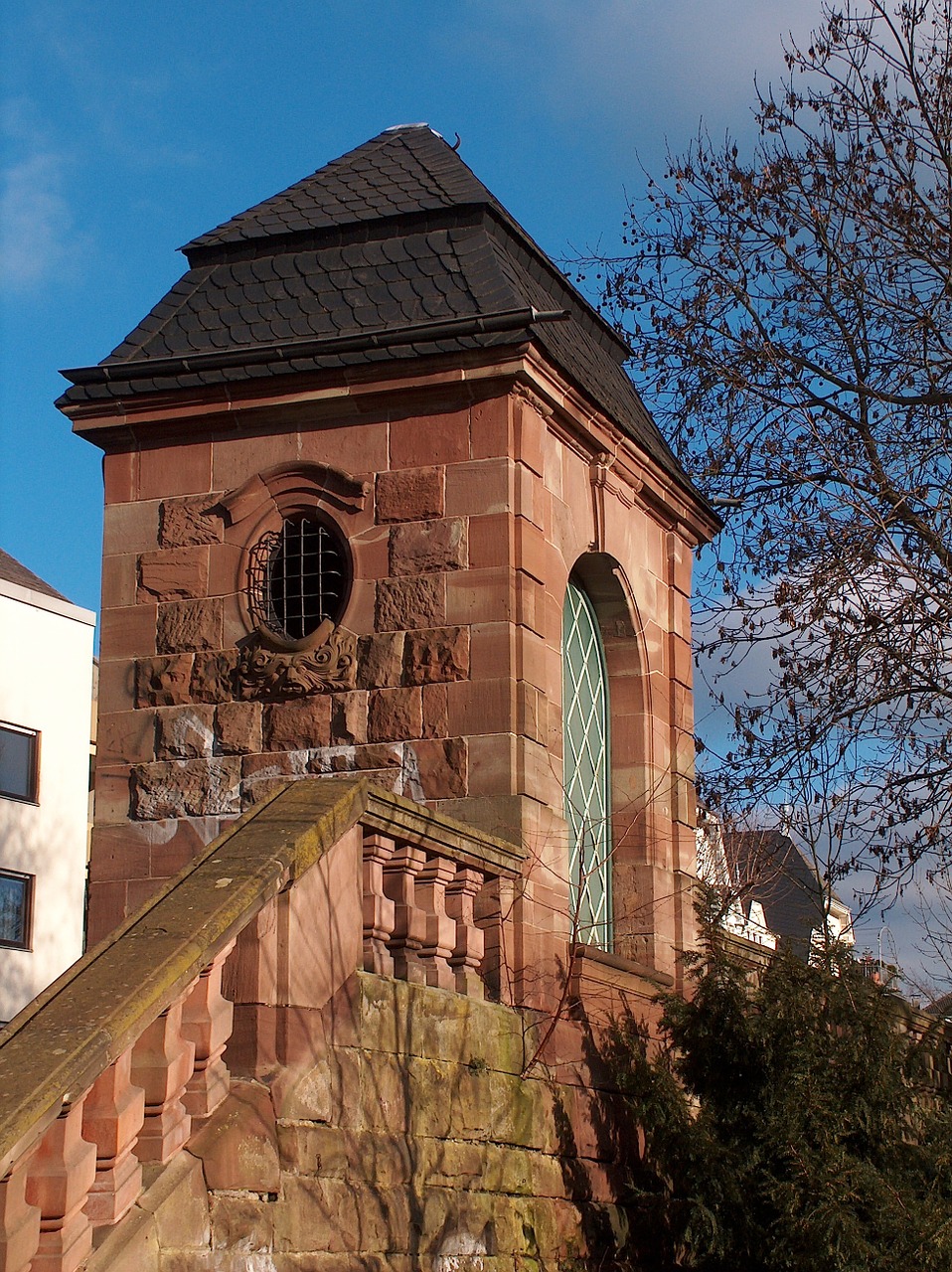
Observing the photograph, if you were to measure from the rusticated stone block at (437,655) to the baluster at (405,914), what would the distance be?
1511mm

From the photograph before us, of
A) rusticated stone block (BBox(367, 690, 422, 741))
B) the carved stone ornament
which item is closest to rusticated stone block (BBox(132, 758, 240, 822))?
the carved stone ornament

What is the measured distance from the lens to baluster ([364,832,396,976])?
6.32 meters

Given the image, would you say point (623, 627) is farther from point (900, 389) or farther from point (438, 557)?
point (900, 389)

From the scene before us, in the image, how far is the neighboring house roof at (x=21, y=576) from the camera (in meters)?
27.3

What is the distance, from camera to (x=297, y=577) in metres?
8.59

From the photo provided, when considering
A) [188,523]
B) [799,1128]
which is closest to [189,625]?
[188,523]

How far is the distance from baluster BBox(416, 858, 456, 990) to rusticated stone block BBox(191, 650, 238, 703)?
2077 millimetres

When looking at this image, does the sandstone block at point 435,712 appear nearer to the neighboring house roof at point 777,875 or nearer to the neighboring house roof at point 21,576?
the neighboring house roof at point 777,875

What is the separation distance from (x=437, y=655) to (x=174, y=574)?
60.2 inches

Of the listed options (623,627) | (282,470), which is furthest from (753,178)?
(282,470)

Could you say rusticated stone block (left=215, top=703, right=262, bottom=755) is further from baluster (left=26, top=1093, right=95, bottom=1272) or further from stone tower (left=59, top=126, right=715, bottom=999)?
baluster (left=26, top=1093, right=95, bottom=1272)

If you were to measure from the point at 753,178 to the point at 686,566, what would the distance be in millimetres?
2736

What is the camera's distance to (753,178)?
11.4 metres

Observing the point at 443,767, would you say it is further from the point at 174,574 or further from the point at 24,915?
the point at 24,915
